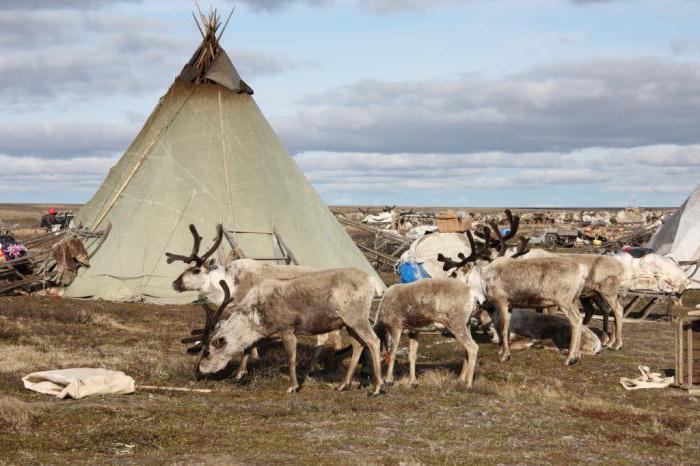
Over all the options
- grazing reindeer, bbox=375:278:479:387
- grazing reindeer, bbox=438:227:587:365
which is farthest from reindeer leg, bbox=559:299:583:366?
grazing reindeer, bbox=375:278:479:387

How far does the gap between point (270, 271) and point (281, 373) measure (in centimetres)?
259

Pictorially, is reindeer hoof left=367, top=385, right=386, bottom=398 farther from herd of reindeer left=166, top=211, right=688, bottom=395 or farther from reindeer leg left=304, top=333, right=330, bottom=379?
reindeer leg left=304, top=333, right=330, bottom=379

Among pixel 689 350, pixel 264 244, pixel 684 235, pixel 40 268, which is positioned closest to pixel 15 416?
pixel 689 350

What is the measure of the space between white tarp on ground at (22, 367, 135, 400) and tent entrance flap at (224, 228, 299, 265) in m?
11.9

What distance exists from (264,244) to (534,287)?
1035 centimetres

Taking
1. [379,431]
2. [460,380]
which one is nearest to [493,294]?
[460,380]

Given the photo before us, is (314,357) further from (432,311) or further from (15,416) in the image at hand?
(15,416)

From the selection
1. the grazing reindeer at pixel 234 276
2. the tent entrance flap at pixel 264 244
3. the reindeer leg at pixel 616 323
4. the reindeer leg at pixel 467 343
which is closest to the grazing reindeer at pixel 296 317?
the reindeer leg at pixel 467 343

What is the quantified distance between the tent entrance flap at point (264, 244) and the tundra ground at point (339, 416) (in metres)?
7.14

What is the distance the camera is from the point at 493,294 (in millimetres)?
19094

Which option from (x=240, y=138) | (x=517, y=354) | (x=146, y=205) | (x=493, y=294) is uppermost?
(x=240, y=138)

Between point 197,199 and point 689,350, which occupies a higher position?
point 197,199

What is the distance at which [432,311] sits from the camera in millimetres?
15133

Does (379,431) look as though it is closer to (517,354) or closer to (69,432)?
(69,432)
